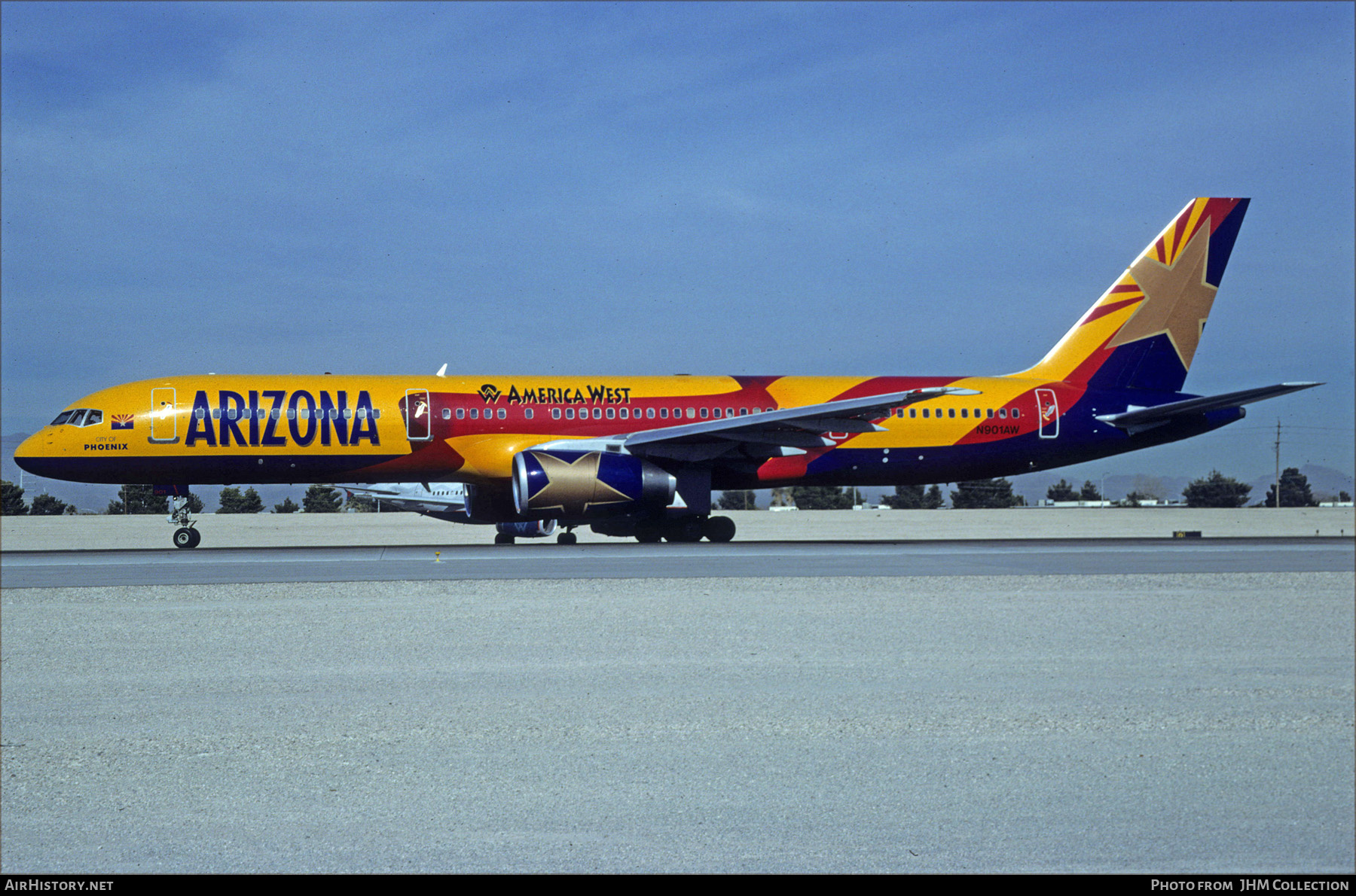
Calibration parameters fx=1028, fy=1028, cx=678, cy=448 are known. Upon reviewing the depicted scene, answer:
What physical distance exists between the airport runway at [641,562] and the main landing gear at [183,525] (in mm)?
1747

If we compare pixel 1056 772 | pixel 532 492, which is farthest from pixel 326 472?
pixel 1056 772

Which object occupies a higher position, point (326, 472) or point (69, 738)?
point (326, 472)

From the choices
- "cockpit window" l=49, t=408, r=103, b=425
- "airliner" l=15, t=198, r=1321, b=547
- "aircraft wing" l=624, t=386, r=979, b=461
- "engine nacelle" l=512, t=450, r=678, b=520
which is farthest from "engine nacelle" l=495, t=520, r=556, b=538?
"cockpit window" l=49, t=408, r=103, b=425

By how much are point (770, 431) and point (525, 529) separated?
32.6ft

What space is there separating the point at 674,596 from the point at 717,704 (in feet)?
13.7

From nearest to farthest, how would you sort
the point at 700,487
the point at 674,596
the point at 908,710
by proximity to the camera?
the point at 908,710 → the point at 674,596 → the point at 700,487

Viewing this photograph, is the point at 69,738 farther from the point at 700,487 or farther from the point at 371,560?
the point at 700,487

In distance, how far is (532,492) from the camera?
20.3 meters

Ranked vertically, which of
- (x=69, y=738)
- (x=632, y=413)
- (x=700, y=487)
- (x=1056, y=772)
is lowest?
(x=1056, y=772)

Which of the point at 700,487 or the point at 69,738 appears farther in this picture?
the point at 700,487

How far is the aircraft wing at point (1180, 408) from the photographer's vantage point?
23.0 meters

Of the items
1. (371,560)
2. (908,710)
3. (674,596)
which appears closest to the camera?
(908,710)

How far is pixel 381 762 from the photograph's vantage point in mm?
7562

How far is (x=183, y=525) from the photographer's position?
22.2 meters
